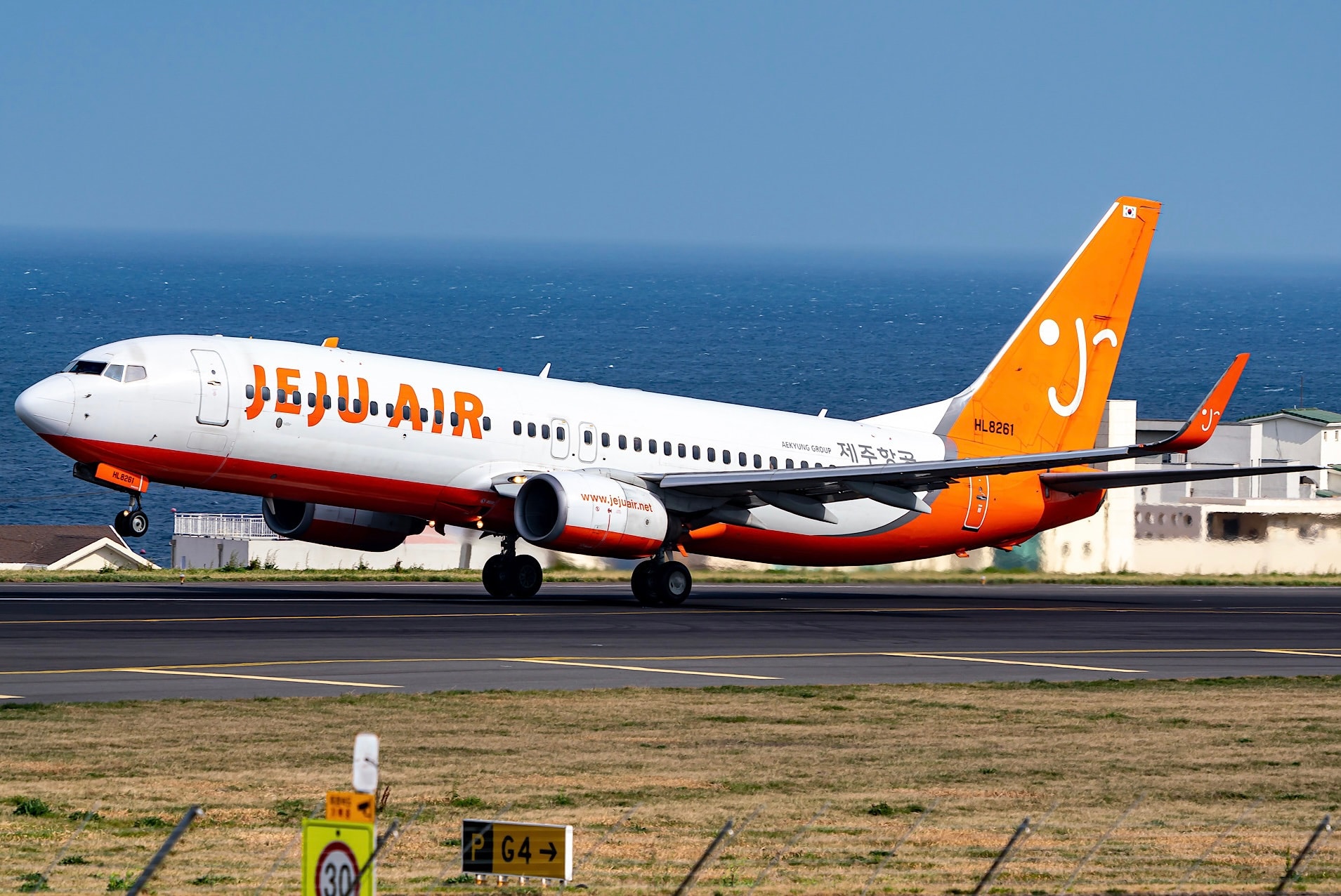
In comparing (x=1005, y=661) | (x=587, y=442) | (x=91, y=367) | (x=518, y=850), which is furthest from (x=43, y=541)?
(x=518, y=850)

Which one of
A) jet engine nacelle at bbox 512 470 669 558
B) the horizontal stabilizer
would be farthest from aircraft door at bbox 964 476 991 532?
jet engine nacelle at bbox 512 470 669 558

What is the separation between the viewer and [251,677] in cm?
2258

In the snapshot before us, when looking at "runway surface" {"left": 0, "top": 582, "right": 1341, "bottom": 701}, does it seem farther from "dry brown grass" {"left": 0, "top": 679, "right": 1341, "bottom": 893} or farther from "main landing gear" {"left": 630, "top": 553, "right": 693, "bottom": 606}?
"dry brown grass" {"left": 0, "top": 679, "right": 1341, "bottom": 893}

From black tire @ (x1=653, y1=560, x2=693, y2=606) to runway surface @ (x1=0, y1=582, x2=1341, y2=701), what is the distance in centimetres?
61

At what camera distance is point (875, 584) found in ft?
163

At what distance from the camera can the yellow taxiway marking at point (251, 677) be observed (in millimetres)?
22141

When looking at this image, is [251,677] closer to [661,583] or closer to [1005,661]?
[1005,661]

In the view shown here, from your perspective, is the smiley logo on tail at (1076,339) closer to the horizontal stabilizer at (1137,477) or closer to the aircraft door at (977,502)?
the horizontal stabilizer at (1137,477)

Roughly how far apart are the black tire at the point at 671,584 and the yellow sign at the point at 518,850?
89.8 feet

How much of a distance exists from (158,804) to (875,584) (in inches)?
1442

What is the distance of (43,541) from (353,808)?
77.5m

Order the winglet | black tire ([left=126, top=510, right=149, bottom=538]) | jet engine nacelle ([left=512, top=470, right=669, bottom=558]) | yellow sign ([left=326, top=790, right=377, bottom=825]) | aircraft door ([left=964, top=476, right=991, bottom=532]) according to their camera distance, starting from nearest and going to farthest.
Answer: yellow sign ([left=326, top=790, right=377, bottom=825])
black tire ([left=126, top=510, right=149, bottom=538])
jet engine nacelle ([left=512, top=470, right=669, bottom=558])
the winglet
aircraft door ([left=964, top=476, right=991, bottom=532])

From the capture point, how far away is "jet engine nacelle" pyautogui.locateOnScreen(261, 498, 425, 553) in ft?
122

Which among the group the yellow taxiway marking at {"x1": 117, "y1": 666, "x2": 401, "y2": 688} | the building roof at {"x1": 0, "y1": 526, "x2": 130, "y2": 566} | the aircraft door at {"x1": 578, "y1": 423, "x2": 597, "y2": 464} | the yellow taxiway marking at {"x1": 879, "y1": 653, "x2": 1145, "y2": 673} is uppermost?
the aircraft door at {"x1": 578, "y1": 423, "x2": 597, "y2": 464}
